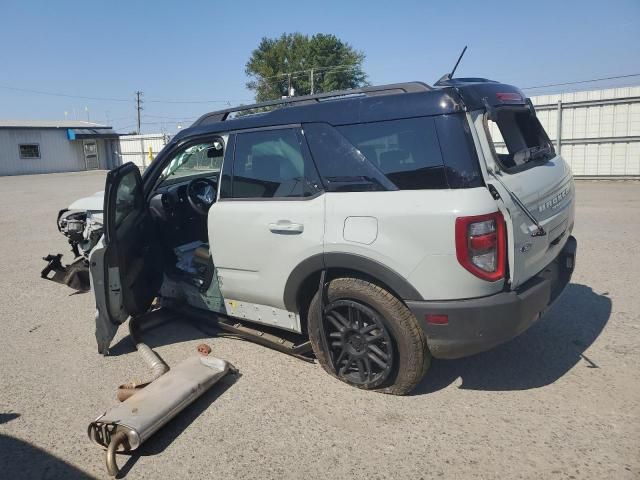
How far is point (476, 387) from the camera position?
3361 mm

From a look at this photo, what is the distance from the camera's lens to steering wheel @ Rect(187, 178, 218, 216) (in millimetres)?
4781

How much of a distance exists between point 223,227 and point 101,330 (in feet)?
4.22

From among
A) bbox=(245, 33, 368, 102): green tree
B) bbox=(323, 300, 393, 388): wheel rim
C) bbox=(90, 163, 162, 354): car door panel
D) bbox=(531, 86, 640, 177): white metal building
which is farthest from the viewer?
bbox=(245, 33, 368, 102): green tree

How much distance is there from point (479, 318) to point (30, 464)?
2.65m

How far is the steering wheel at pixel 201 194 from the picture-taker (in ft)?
15.7

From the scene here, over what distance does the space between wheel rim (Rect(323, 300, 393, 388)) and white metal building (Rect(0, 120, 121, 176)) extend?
3835cm

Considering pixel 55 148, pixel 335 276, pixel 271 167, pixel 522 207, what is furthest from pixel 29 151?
pixel 522 207

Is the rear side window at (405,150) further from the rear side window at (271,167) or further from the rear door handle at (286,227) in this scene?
the rear door handle at (286,227)

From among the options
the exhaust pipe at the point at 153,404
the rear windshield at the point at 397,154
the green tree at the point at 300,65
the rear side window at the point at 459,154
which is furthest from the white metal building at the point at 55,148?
the rear side window at the point at 459,154

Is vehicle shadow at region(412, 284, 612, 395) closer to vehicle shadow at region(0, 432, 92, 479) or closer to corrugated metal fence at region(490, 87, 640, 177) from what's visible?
vehicle shadow at region(0, 432, 92, 479)

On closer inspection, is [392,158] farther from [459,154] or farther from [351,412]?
[351,412]

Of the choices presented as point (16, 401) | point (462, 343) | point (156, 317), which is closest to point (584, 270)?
point (462, 343)

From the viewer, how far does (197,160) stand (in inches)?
188

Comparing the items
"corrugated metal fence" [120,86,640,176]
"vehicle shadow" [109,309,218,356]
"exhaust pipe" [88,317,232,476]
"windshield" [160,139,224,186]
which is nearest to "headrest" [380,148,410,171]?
"windshield" [160,139,224,186]
